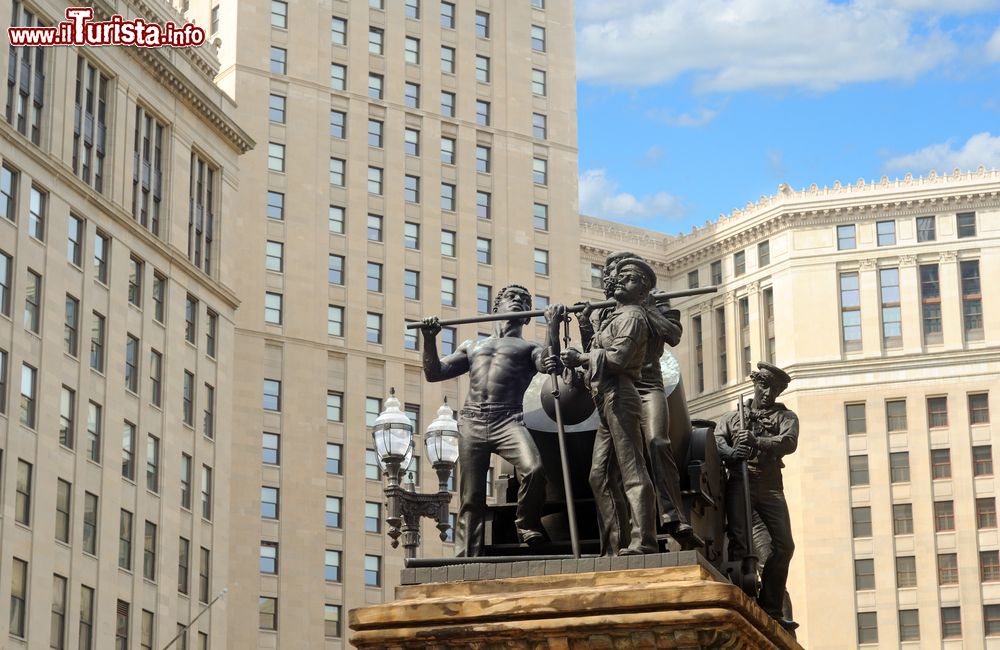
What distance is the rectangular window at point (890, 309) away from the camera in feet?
359

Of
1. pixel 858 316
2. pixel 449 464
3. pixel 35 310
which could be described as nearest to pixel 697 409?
pixel 858 316

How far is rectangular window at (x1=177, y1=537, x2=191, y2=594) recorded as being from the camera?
72.9m

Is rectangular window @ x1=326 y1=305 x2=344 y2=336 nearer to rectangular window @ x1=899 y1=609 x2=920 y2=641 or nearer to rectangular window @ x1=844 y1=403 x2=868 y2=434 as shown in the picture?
rectangular window @ x1=844 y1=403 x2=868 y2=434

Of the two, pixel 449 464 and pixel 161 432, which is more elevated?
pixel 161 432

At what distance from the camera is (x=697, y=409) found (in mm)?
118562

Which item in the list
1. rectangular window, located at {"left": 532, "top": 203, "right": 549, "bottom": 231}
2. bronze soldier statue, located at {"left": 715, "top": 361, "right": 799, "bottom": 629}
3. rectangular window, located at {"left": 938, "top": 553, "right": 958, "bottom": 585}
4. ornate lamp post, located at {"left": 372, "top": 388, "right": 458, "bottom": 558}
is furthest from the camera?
rectangular window, located at {"left": 532, "top": 203, "right": 549, "bottom": 231}

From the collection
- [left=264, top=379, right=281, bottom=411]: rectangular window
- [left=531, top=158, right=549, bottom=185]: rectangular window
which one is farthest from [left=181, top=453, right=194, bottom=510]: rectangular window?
[left=531, top=158, right=549, bottom=185]: rectangular window

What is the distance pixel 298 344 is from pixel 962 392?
37.2 meters

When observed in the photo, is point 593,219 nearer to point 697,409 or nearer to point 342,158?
point 697,409

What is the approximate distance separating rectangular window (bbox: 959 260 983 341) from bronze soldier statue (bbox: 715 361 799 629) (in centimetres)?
9606

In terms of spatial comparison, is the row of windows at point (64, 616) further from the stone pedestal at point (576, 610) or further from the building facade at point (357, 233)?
the stone pedestal at point (576, 610)

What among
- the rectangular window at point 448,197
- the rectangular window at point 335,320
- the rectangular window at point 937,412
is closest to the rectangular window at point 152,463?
the rectangular window at point 335,320

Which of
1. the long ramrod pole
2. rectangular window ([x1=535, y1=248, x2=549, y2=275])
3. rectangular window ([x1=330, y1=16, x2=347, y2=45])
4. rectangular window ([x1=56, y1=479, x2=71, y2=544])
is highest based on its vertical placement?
rectangular window ([x1=330, y1=16, x2=347, y2=45])

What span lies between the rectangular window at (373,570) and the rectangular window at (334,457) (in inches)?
175
